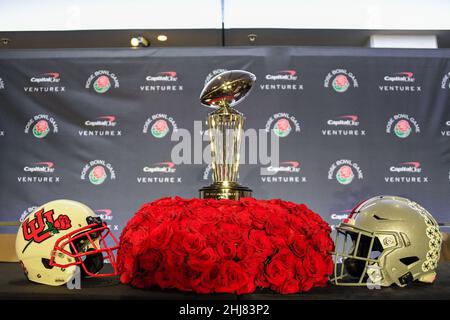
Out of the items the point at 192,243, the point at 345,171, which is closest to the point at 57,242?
the point at 192,243

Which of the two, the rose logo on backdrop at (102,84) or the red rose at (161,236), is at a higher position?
the rose logo on backdrop at (102,84)

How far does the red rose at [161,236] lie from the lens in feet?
3.43

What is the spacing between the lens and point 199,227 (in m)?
1.07

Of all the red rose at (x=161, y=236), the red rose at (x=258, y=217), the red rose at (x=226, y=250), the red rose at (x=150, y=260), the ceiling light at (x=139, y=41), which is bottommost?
the red rose at (x=150, y=260)

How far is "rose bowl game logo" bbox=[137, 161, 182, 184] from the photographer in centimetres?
276

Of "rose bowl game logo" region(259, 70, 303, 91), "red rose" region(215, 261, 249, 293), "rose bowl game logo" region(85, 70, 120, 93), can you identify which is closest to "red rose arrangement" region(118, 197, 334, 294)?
"red rose" region(215, 261, 249, 293)

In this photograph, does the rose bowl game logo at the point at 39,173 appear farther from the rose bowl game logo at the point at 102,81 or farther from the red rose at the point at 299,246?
the red rose at the point at 299,246

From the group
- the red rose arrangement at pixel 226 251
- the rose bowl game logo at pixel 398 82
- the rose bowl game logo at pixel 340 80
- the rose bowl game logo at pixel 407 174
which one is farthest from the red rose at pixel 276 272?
the rose bowl game logo at pixel 398 82

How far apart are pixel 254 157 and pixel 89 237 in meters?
1.73

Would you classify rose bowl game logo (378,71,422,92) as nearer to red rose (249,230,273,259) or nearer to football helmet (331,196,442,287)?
football helmet (331,196,442,287)
